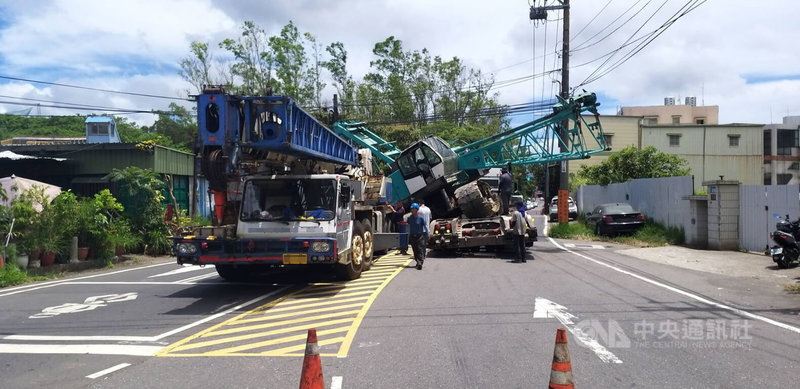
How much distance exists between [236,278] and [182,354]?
6.07 m

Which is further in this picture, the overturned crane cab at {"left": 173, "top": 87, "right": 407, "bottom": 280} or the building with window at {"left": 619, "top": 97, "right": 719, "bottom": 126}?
the building with window at {"left": 619, "top": 97, "right": 719, "bottom": 126}

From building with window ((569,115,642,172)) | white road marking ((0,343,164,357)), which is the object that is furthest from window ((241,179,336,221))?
building with window ((569,115,642,172))

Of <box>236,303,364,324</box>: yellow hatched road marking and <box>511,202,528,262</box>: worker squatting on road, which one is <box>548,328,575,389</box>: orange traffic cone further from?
<box>511,202,528,262</box>: worker squatting on road

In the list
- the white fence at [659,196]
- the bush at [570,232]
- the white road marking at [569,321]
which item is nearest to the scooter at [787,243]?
the white road marking at [569,321]

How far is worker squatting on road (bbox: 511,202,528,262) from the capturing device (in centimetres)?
1555

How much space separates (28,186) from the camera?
17.4 metres

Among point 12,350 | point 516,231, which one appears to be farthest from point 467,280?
point 12,350

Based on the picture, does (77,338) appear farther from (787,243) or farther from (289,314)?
(787,243)

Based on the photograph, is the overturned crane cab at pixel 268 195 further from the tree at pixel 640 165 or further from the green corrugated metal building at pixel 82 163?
the tree at pixel 640 165

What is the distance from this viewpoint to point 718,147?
148ft

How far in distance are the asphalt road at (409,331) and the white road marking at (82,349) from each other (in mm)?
25

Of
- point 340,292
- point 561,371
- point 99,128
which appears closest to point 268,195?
point 340,292

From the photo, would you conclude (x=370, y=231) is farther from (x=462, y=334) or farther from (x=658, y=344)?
(x=658, y=344)

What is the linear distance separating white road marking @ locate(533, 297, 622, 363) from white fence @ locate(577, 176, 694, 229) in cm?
1250
